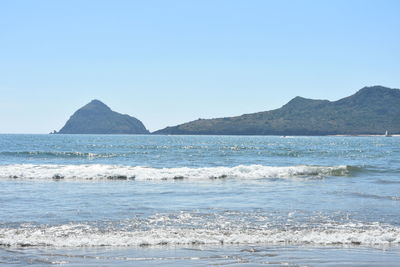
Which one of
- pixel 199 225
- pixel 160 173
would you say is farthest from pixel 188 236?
pixel 160 173

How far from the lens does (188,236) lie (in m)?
11.4

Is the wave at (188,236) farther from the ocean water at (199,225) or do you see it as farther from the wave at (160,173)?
the wave at (160,173)

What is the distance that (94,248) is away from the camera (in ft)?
34.0

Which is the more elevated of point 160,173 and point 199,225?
point 160,173

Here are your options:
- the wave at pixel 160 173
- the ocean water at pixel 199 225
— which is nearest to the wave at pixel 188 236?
the ocean water at pixel 199 225

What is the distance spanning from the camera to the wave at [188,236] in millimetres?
10867

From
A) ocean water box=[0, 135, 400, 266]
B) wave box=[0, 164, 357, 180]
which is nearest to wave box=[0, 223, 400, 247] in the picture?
ocean water box=[0, 135, 400, 266]

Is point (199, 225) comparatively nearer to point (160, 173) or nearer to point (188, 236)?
point (188, 236)

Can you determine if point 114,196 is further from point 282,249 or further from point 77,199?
point 282,249

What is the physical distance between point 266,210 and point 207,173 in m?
15.2

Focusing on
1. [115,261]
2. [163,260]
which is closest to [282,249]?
[163,260]

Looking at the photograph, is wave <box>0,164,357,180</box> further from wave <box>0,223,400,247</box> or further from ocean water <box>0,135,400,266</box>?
wave <box>0,223,400,247</box>

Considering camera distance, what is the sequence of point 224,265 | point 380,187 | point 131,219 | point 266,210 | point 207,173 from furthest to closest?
1. point 207,173
2. point 380,187
3. point 266,210
4. point 131,219
5. point 224,265

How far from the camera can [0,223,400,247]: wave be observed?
35.7 feet
